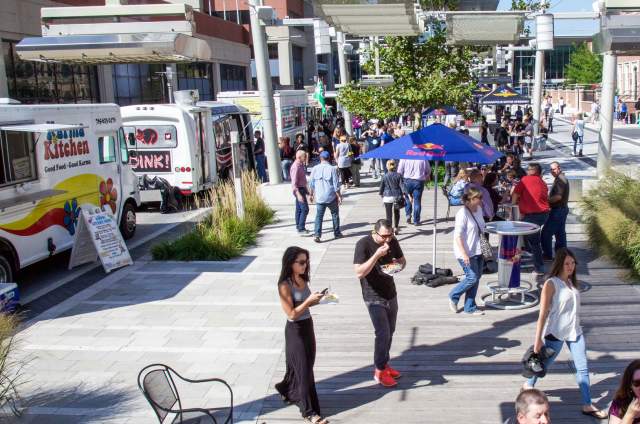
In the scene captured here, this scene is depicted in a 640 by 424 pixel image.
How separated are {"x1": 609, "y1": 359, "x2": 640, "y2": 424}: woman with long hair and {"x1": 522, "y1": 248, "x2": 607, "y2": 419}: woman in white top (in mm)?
1308

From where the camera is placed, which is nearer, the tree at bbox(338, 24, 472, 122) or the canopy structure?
the tree at bbox(338, 24, 472, 122)

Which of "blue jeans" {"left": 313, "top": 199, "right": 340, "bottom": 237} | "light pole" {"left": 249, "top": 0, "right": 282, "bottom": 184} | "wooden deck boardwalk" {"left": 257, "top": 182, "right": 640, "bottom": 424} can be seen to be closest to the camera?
"wooden deck boardwalk" {"left": 257, "top": 182, "right": 640, "bottom": 424}

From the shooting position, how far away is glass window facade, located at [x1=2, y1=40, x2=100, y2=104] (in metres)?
22.7

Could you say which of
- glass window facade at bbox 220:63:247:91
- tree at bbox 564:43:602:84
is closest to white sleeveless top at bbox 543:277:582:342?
glass window facade at bbox 220:63:247:91

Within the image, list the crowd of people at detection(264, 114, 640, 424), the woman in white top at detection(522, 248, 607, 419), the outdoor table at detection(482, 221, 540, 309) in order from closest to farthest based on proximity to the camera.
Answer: the crowd of people at detection(264, 114, 640, 424) < the woman in white top at detection(522, 248, 607, 419) < the outdoor table at detection(482, 221, 540, 309)

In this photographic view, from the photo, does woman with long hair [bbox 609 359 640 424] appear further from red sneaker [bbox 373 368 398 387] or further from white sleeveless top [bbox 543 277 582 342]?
red sneaker [bbox 373 368 398 387]

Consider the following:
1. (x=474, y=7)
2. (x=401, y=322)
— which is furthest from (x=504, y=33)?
(x=474, y=7)

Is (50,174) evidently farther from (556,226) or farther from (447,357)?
(556,226)

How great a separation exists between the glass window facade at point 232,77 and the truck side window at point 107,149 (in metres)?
30.6

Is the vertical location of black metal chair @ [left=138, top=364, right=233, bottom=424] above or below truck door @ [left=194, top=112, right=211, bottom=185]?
below

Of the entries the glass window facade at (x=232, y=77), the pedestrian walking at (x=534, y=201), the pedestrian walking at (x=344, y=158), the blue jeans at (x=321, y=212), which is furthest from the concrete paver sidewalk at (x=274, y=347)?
the glass window facade at (x=232, y=77)

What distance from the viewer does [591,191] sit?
44.1ft

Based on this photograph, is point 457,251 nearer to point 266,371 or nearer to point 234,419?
point 266,371

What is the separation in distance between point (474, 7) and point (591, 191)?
21.8 meters
